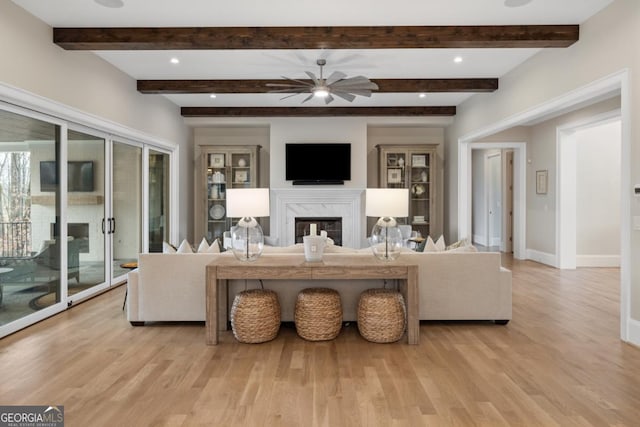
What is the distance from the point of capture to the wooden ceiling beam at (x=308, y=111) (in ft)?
24.6

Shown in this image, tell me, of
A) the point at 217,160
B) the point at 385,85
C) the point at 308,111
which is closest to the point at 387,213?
the point at 385,85

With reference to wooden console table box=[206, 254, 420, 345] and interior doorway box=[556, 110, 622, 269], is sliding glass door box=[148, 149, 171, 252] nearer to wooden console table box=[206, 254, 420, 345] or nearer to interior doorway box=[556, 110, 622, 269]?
wooden console table box=[206, 254, 420, 345]

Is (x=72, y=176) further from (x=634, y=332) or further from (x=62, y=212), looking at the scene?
(x=634, y=332)

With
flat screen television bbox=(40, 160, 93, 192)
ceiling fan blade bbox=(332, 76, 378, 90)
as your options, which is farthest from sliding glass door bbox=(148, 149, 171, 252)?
ceiling fan blade bbox=(332, 76, 378, 90)

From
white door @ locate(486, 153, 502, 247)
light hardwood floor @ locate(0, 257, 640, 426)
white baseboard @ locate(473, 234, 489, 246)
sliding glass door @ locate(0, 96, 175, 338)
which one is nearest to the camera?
light hardwood floor @ locate(0, 257, 640, 426)

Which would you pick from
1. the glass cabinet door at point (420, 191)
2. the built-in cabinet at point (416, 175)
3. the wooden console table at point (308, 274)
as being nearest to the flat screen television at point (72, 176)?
the wooden console table at point (308, 274)

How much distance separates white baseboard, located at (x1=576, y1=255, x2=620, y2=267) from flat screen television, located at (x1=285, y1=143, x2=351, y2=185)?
4.39 meters

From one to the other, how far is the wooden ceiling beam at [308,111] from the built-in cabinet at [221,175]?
79cm

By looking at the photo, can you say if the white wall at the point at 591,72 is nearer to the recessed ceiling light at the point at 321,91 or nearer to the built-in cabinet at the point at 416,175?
the built-in cabinet at the point at 416,175

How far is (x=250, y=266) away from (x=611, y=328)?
3.37 m

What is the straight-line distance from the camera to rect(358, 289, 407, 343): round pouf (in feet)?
11.2

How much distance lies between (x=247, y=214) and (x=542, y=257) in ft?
20.6

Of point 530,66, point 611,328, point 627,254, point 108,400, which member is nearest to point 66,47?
point 108,400

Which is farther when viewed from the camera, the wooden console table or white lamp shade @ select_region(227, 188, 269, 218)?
white lamp shade @ select_region(227, 188, 269, 218)
